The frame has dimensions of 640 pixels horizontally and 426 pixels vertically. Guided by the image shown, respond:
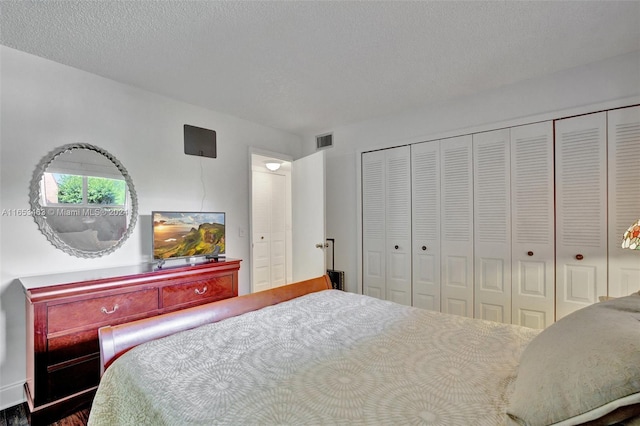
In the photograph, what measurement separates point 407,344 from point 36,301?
7.14ft

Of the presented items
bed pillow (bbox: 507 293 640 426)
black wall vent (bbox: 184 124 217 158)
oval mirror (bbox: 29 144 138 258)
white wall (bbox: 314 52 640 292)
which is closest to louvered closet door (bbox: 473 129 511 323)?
white wall (bbox: 314 52 640 292)

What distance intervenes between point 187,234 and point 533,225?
310 centimetres

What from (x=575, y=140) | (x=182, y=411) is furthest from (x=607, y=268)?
(x=182, y=411)

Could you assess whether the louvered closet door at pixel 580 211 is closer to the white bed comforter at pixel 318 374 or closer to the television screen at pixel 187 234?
the white bed comforter at pixel 318 374

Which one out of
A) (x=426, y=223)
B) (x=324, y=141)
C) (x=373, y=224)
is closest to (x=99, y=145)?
(x=324, y=141)

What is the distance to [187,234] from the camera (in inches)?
111

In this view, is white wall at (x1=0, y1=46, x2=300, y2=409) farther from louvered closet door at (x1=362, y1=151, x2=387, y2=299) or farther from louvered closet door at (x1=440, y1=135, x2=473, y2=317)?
louvered closet door at (x1=440, y1=135, x2=473, y2=317)

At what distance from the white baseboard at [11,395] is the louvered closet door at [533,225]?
3.92m

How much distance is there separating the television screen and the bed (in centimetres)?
119

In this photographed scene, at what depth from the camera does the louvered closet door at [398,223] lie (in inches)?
136

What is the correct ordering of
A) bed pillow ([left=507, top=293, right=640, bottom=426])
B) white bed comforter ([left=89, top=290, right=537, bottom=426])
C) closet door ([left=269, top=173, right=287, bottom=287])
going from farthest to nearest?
closet door ([left=269, top=173, right=287, bottom=287]) → white bed comforter ([left=89, top=290, right=537, bottom=426]) → bed pillow ([left=507, top=293, right=640, bottom=426])

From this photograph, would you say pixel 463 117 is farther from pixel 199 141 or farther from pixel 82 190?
pixel 82 190

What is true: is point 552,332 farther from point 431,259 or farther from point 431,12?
point 431,259

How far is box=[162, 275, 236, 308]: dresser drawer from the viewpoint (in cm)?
249
